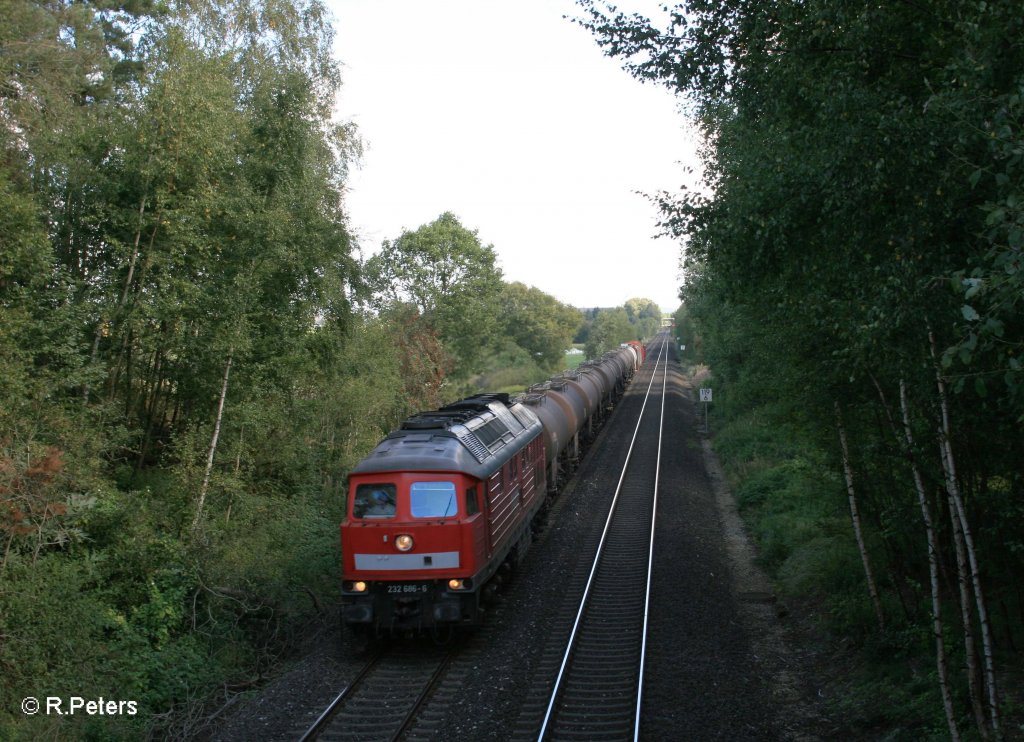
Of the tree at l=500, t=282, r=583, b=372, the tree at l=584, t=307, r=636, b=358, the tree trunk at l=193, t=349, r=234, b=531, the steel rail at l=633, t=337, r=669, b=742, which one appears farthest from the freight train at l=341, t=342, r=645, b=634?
the tree at l=584, t=307, r=636, b=358

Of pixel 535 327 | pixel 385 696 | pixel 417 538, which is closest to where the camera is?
pixel 385 696

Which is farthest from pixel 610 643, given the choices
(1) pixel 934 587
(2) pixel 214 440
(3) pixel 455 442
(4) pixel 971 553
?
(2) pixel 214 440

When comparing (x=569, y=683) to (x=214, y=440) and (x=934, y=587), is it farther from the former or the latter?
(x=214, y=440)

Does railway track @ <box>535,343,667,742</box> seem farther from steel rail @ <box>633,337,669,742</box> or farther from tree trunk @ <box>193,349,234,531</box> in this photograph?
tree trunk @ <box>193,349,234,531</box>

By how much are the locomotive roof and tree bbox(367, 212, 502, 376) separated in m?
26.1

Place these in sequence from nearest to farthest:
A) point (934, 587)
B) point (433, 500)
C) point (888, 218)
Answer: point (888, 218), point (934, 587), point (433, 500)

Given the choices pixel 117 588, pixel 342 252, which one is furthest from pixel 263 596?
pixel 342 252

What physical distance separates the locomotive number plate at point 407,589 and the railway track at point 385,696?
1.06 meters

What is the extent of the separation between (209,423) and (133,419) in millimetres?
1660

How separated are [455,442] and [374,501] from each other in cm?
178

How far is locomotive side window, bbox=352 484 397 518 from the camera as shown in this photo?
1211cm

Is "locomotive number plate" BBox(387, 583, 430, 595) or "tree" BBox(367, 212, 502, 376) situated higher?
"tree" BBox(367, 212, 502, 376)

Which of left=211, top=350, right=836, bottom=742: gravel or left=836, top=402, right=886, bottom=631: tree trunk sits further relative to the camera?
left=836, top=402, right=886, bottom=631: tree trunk

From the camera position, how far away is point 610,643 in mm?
12312
